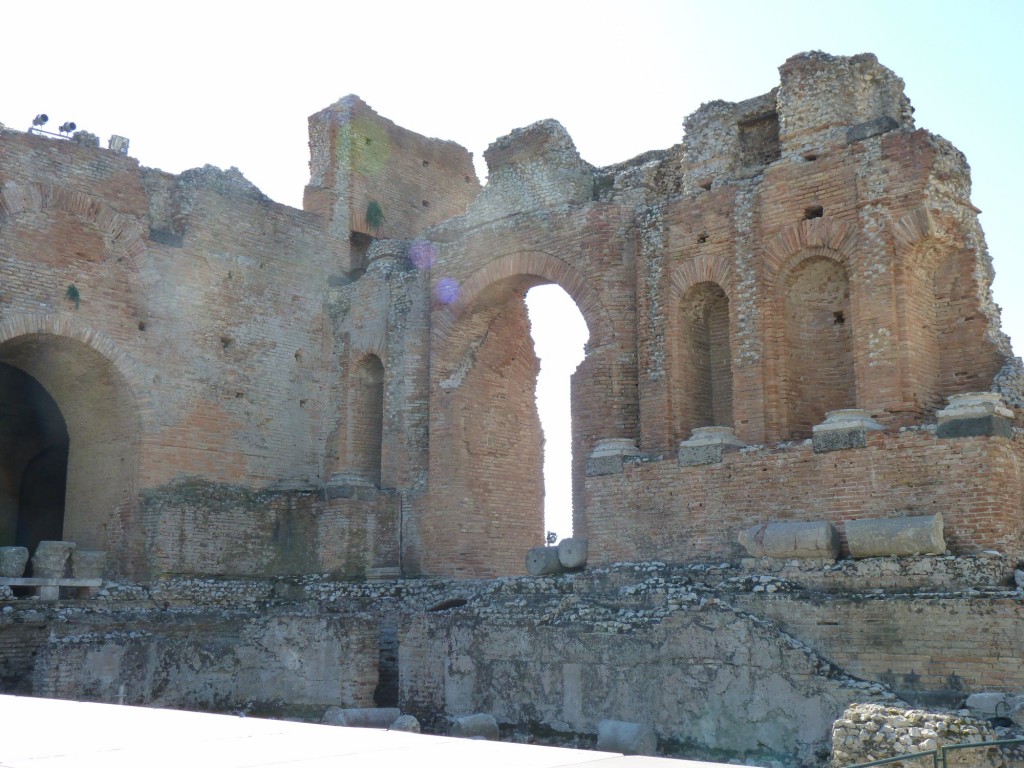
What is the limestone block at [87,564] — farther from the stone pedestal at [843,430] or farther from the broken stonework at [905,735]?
the broken stonework at [905,735]

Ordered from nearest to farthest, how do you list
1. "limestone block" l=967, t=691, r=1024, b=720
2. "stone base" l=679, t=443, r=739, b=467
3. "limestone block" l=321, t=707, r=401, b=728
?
"limestone block" l=967, t=691, r=1024, b=720 → "limestone block" l=321, t=707, r=401, b=728 → "stone base" l=679, t=443, r=739, b=467

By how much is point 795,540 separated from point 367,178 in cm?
1002

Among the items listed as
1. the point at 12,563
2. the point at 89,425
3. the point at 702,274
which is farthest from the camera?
the point at 89,425

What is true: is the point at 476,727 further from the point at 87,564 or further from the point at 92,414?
the point at 92,414

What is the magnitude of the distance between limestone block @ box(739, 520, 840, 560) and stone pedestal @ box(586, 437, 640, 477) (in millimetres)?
2042

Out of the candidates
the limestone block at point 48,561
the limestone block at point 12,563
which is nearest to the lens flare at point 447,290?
the limestone block at point 48,561

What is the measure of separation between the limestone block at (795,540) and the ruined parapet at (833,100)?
159 inches

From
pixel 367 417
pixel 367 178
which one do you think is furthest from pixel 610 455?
pixel 367 178

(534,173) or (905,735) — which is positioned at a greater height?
(534,173)

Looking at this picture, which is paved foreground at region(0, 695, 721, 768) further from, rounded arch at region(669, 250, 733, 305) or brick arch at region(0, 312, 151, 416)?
brick arch at region(0, 312, 151, 416)

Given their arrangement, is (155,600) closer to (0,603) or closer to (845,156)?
(0,603)

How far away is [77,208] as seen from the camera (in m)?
13.7

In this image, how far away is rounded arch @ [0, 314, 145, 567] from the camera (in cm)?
1356

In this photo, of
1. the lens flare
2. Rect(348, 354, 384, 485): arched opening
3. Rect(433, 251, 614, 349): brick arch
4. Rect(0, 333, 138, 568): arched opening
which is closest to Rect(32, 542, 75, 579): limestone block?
Rect(0, 333, 138, 568): arched opening
